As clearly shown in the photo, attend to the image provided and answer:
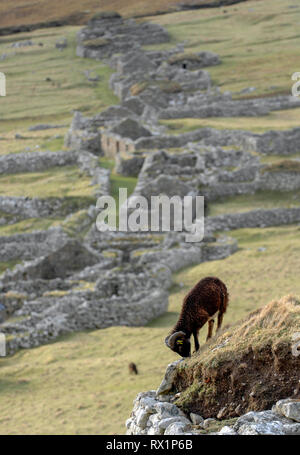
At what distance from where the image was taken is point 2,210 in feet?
122

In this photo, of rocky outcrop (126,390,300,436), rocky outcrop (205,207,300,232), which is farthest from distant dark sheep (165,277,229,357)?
rocky outcrop (205,207,300,232)

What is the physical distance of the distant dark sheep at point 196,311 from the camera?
11.0 meters

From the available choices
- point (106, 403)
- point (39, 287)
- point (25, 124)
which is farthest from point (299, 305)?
point (25, 124)

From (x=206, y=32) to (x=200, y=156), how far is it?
5966 cm

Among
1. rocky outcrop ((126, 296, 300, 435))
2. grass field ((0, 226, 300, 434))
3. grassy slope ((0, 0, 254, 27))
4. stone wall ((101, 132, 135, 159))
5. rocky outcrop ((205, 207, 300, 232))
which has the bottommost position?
grass field ((0, 226, 300, 434))

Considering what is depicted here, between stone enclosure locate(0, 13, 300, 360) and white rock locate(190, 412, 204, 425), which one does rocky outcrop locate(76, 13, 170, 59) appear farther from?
white rock locate(190, 412, 204, 425)

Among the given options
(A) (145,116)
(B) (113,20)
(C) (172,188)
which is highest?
(B) (113,20)

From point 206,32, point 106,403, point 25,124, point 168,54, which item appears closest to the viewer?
point 106,403

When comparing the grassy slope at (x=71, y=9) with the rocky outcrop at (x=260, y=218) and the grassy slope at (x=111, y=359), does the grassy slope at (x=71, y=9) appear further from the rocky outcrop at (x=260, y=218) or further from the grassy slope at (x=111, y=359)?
the rocky outcrop at (x=260, y=218)

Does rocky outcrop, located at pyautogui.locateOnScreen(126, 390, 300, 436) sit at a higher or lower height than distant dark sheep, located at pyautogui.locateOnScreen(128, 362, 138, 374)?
higher

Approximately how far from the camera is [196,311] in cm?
1131

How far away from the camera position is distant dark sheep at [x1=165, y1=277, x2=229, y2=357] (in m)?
11.0

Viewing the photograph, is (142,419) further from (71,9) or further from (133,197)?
(71,9)

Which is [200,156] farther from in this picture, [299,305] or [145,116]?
[299,305]
